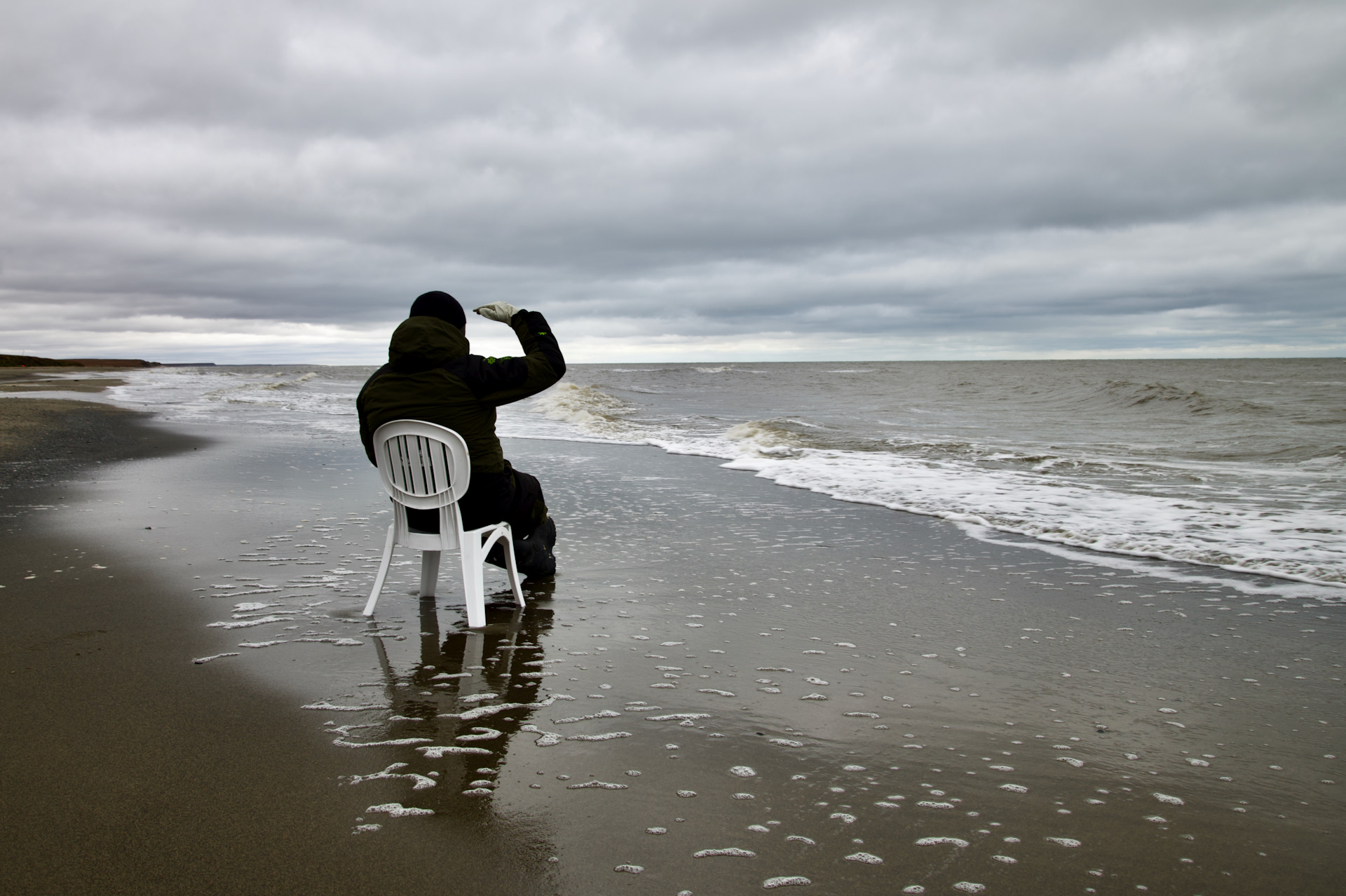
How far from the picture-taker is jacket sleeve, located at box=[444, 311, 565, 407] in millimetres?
3967

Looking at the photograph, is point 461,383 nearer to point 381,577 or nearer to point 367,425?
point 367,425

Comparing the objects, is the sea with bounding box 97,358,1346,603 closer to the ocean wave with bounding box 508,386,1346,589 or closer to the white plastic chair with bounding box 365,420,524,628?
the ocean wave with bounding box 508,386,1346,589

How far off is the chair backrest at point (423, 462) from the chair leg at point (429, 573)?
550 millimetres

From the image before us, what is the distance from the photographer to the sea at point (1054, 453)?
619cm

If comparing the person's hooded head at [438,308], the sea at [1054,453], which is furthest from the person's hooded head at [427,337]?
the sea at [1054,453]

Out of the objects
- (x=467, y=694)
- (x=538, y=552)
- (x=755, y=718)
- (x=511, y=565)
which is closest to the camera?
(x=755, y=718)

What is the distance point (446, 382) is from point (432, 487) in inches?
20.5

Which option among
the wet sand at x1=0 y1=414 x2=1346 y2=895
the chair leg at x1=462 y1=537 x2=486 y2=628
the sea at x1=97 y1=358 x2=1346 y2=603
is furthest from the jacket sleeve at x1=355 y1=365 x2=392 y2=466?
the sea at x1=97 y1=358 x2=1346 y2=603

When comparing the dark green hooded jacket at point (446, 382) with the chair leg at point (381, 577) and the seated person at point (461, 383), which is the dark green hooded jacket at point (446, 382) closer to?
the seated person at point (461, 383)

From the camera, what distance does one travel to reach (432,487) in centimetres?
396

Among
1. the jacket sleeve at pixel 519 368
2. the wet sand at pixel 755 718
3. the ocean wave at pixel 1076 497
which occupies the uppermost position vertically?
the jacket sleeve at pixel 519 368

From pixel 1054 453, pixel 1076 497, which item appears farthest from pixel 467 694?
pixel 1054 453

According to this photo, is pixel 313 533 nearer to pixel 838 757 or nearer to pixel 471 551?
pixel 471 551

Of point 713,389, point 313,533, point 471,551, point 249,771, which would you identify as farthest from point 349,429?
point 713,389
